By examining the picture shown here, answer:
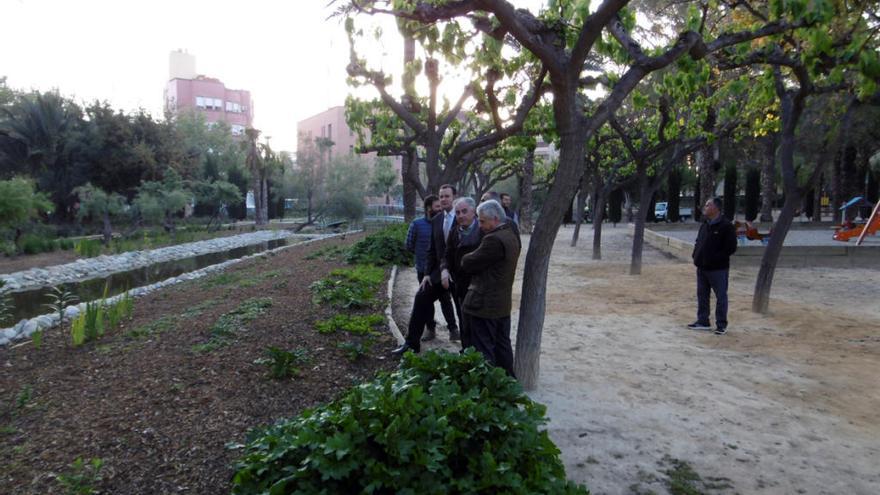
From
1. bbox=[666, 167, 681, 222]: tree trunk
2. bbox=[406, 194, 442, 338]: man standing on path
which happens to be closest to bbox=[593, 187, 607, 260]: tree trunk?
bbox=[406, 194, 442, 338]: man standing on path

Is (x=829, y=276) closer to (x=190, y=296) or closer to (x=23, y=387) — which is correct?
(x=190, y=296)

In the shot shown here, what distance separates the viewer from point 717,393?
5242 mm

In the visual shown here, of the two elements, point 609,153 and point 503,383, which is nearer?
point 503,383

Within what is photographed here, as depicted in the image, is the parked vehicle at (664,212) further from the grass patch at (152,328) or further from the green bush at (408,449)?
the green bush at (408,449)

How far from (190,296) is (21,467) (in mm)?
6932

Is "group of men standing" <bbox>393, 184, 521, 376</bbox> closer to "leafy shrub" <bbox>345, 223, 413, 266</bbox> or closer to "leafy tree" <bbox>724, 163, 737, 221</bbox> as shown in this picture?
"leafy shrub" <bbox>345, 223, 413, 266</bbox>

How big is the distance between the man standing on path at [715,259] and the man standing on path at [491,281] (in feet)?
13.4

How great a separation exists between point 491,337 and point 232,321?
3581 mm

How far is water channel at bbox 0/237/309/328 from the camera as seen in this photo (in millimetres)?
11021

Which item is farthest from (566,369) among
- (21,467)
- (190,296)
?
(190,296)

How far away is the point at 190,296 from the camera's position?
10.1 metres

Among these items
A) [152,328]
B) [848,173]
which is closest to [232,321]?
[152,328]

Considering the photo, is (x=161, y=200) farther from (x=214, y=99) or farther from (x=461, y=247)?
(x=214, y=99)

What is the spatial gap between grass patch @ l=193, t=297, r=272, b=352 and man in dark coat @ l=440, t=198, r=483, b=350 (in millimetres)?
2356
